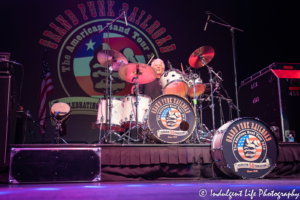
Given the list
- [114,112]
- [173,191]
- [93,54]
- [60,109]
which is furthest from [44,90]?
[173,191]

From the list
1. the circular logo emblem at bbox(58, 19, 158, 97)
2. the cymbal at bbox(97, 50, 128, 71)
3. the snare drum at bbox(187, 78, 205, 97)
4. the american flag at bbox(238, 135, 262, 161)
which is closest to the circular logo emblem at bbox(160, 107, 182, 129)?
the american flag at bbox(238, 135, 262, 161)

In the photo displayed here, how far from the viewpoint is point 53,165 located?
3168 mm

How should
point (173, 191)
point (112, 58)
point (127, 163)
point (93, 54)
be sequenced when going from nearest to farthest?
point (173, 191)
point (127, 163)
point (112, 58)
point (93, 54)

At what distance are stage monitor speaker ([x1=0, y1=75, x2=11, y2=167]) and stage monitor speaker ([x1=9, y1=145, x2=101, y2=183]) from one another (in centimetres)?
9

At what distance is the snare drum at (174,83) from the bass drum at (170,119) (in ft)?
2.86

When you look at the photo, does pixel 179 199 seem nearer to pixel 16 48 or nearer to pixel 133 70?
pixel 133 70

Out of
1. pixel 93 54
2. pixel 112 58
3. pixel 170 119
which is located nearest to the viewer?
pixel 170 119

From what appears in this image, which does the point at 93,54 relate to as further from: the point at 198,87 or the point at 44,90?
the point at 198,87

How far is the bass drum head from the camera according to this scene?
341cm

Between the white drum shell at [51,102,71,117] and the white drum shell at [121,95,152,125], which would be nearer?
the white drum shell at [121,95,152,125]

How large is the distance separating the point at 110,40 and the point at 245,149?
4.71 metres

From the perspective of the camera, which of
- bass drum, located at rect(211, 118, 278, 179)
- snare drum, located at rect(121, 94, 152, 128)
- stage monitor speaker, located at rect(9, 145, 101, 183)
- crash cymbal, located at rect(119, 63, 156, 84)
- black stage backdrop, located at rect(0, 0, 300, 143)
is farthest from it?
black stage backdrop, located at rect(0, 0, 300, 143)

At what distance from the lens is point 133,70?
15.9 ft

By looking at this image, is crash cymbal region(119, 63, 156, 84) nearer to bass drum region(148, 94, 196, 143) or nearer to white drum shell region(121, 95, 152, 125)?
white drum shell region(121, 95, 152, 125)
